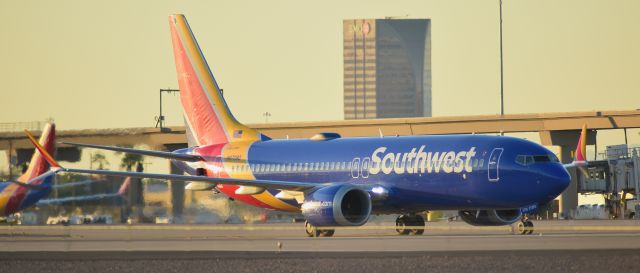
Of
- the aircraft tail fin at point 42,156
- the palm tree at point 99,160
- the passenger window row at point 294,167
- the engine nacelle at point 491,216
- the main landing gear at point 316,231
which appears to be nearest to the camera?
the main landing gear at point 316,231

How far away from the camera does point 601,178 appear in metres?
79.4

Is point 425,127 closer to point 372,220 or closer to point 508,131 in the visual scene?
point 508,131

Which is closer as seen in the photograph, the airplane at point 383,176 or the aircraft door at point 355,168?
the airplane at point 383,176

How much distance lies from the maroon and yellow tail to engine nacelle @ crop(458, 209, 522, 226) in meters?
11.4

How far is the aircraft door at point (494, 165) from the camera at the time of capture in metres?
42.5

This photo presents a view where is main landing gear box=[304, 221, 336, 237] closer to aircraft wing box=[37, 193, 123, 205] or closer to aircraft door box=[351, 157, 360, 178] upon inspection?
aircraft door box=[351, 157, 360, 178]

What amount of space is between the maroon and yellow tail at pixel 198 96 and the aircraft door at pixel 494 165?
13.6 m

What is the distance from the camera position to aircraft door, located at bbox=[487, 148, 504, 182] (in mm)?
42500

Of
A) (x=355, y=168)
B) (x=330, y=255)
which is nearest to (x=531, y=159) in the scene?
(x=355, y=168)

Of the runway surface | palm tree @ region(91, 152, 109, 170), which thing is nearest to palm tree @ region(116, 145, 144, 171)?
palm tree @ region(91, 152, 109, 170)

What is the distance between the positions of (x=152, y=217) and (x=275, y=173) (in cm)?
483

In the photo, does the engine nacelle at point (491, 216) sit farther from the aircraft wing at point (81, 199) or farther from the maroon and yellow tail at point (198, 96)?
the aircraft wing at point (81, 199)

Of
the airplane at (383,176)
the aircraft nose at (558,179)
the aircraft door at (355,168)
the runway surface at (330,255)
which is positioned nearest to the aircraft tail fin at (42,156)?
the airplane at (383,176)

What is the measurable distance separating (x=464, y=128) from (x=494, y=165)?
50.8m
